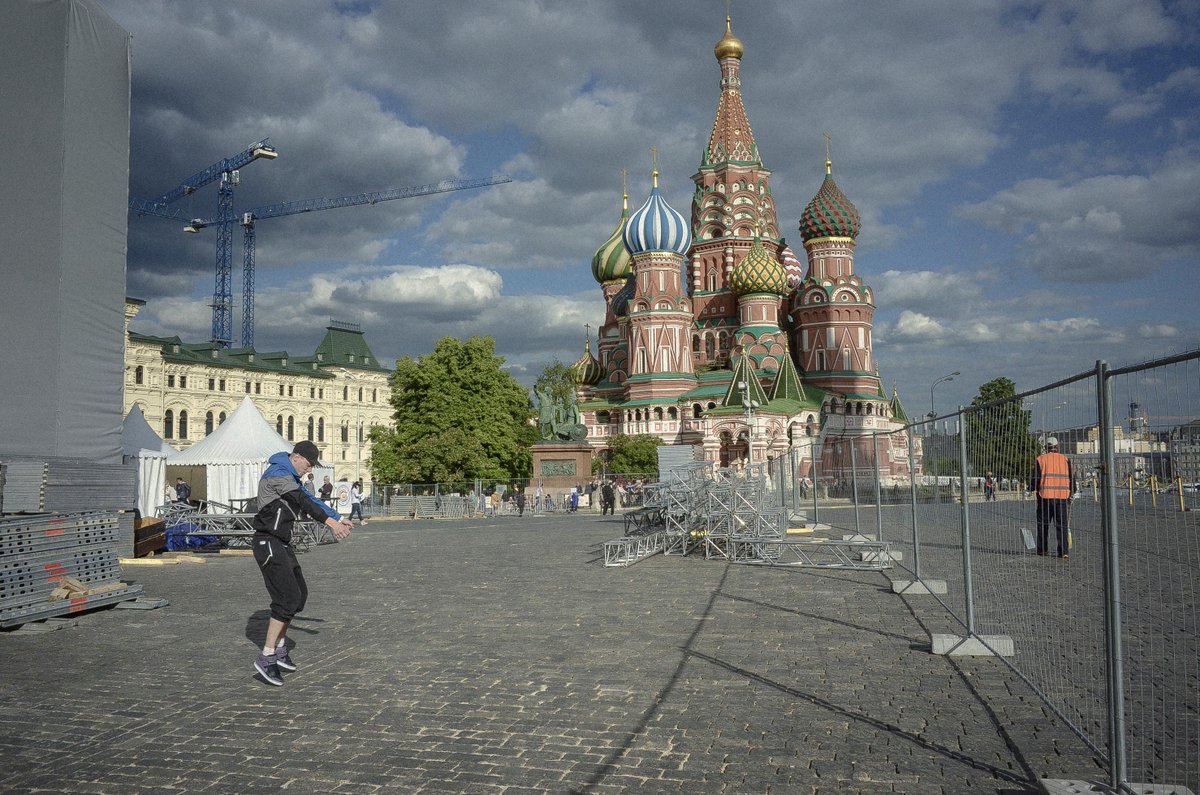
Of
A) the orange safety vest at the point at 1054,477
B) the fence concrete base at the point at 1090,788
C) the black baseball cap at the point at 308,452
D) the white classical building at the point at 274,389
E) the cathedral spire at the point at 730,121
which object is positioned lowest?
the fence concrete base at the point at 1090,788

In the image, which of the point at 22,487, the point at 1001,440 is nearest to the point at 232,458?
the point at 22,487

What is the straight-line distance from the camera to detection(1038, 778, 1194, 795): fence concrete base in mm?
4191

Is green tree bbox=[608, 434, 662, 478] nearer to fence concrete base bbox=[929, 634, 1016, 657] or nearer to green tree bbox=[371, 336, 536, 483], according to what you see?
green tree bbox=[371, 336, 536, 483]

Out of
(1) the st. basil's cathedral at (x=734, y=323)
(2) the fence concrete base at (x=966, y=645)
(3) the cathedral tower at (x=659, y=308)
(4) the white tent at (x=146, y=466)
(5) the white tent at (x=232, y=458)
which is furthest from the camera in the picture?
(3) the cathedral tower at (x=659, y=308)

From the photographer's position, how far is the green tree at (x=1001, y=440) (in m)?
6.76

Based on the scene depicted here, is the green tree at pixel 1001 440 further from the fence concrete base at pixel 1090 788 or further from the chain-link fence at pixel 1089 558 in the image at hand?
the fence concrete base at pixel 1090 788

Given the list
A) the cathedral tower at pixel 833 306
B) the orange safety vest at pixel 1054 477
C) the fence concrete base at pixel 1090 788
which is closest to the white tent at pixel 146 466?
the orange safety vest at pixel 1054 477

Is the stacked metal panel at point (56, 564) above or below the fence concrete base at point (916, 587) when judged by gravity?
above

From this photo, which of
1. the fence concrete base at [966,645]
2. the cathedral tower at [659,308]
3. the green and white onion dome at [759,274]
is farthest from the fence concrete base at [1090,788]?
the green and white onion dome at [759,274]

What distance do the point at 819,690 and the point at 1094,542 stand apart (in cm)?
214

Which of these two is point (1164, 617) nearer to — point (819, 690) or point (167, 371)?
point (819, 690)

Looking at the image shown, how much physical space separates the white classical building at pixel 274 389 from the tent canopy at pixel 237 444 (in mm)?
41214

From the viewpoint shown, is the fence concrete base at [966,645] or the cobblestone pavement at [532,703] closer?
the cobblestone pavement at [532,703]

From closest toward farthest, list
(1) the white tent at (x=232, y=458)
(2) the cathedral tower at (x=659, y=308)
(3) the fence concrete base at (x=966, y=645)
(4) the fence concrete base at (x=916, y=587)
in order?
1. (3) the fence concrete base at (x=966, y=645)
2. (4) the fence concrete base at (x=916, y=587)
3. (1) the white tent at (x=232, y=458)
4. (2) the cathedral tower at (x=659, y=308)
